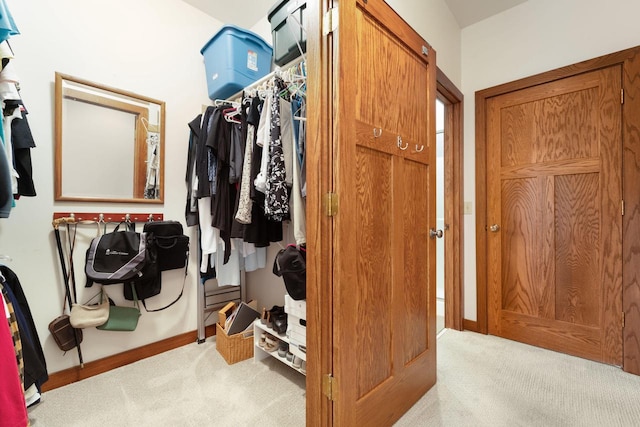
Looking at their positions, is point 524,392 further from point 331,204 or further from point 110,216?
point 110,216

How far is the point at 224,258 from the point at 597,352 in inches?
102

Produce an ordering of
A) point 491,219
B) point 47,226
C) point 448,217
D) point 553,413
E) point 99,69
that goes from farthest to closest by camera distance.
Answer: point 448,217 → point 491,219 → point 99,69 → point 47,226 → point 553,413

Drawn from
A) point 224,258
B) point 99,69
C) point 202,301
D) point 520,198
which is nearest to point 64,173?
point 99,69

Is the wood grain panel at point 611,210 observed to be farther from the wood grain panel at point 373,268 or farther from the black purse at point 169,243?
the black purse at point 169,243

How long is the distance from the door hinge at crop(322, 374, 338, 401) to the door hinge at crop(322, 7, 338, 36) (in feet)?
4.55

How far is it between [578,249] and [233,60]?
277cm

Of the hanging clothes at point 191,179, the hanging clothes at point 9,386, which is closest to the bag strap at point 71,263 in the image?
the hanging clothes at point 191,179

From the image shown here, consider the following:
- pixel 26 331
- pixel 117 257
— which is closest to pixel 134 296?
pixel 117 257

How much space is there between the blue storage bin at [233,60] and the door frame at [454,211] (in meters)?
1.53

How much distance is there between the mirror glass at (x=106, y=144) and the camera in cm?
162

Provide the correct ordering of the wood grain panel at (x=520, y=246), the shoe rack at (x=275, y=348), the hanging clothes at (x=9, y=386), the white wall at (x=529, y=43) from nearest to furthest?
the hanging clothes at (x=9, y=386)
the shoe rack at (x=275, y=348)
the white wall at (x=529, y=43)
the wood grain panel at (x=520, y=246)

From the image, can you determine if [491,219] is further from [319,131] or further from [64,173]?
[64,173]

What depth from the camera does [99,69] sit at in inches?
68.3

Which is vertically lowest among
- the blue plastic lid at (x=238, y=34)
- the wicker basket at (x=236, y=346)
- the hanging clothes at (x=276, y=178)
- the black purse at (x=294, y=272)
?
the wicker basket at (x=236, y=346)
